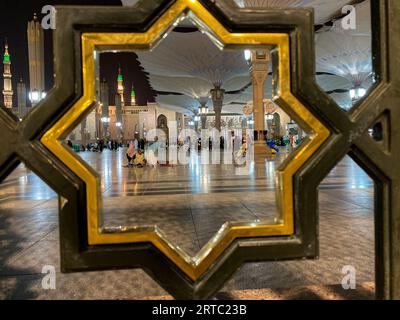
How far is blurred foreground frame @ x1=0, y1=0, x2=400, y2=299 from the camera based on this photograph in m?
0.91

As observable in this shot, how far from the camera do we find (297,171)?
0.98m

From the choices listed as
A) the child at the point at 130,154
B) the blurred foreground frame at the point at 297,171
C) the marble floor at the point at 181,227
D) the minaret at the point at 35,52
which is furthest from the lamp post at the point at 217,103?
the blurred foreground frame at the point at 297,171

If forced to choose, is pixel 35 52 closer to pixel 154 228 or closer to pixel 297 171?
pixel 154 228

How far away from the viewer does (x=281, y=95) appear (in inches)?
38.5

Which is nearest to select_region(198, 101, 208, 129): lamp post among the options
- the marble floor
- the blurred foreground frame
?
the marble floor

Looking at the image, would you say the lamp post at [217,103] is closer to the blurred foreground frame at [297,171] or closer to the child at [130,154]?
the child at [130,154]

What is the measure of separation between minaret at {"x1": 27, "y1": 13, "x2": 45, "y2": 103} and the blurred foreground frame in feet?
116

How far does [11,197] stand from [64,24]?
20.8 feet

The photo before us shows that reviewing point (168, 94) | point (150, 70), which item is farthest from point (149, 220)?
point (168, 94)

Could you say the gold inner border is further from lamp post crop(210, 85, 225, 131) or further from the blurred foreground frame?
lamp post crop(210, 85, 225, 131)

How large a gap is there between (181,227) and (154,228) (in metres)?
2.92

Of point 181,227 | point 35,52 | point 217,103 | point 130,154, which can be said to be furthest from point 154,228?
point 35,52

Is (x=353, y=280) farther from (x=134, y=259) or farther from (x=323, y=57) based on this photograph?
(x=323, y=57)

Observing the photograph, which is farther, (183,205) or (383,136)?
(183,205)
